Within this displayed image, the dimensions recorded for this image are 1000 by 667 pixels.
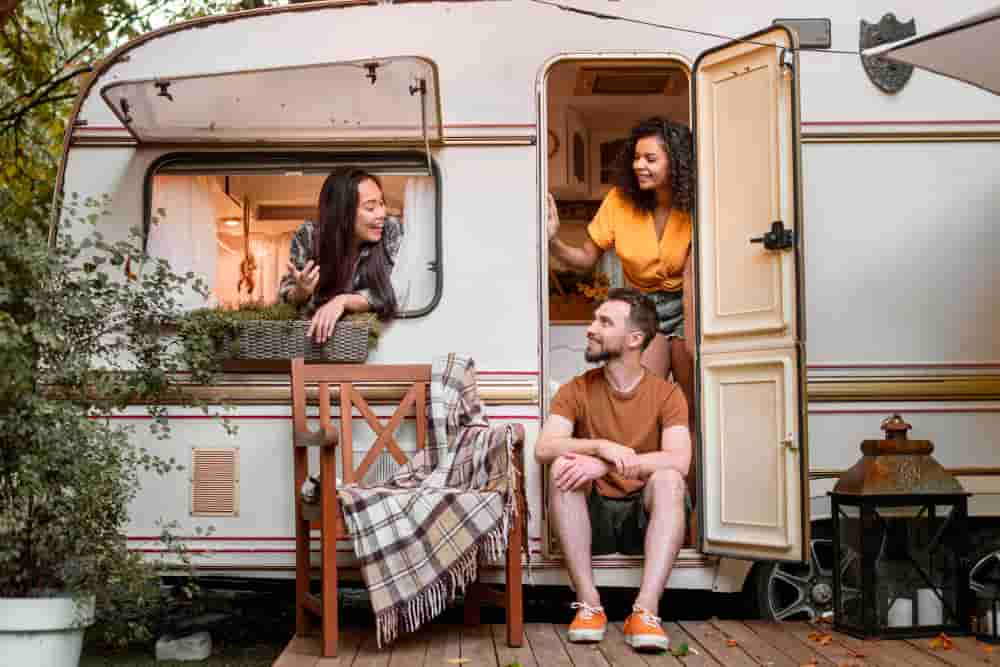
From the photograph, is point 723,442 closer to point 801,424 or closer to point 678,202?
point 801,424

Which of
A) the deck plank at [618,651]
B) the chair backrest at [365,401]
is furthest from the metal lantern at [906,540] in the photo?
the chair backrest at [365,401]

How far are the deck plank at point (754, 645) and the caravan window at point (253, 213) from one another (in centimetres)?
179

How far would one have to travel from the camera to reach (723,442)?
205 inches

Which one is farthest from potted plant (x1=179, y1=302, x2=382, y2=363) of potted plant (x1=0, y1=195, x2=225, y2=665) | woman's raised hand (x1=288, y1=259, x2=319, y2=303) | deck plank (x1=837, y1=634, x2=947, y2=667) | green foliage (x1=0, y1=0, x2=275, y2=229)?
green foliage (x1=0, y1=0, x2=275, y2=229)

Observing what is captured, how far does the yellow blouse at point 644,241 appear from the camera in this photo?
568 centimetres

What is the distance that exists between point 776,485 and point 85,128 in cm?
324

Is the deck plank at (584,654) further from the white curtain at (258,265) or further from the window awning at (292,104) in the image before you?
the window awning at (292,104)

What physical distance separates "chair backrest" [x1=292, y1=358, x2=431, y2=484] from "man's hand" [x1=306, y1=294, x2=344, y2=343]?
0.12m

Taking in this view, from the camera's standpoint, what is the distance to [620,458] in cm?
482

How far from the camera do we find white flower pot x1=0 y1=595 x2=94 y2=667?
431 centimetres

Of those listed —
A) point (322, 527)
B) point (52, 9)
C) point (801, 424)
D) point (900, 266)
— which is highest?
point (52, 9)

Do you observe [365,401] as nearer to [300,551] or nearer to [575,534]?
[300,551]

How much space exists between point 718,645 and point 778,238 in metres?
1.57

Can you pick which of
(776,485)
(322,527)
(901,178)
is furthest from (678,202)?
(322,527)
